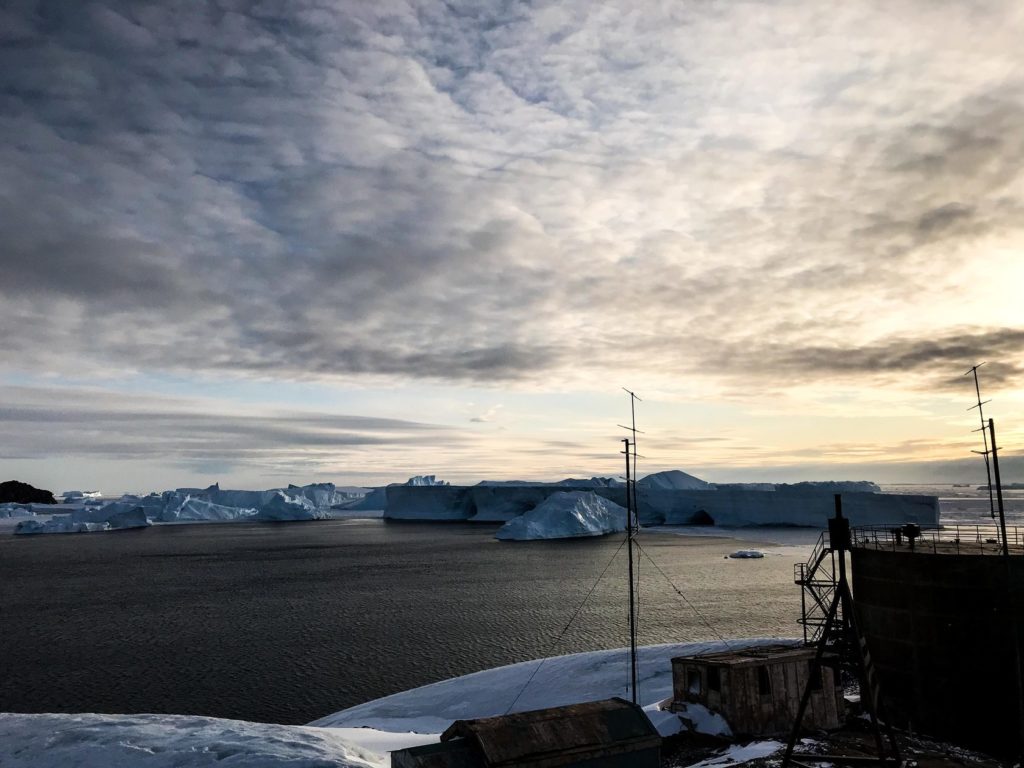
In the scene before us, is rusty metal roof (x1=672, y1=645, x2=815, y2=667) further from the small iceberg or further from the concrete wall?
the small iceberg

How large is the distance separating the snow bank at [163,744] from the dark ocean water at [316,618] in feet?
34.1

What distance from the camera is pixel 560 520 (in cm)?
10488

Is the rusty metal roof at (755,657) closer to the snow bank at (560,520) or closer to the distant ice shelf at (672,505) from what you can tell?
the distant ice shelf at (672,505)

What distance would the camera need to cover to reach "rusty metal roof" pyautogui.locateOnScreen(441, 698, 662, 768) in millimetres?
14008

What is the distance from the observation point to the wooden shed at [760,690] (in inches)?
783

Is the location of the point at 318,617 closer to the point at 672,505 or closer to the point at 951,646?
the point at 951,646

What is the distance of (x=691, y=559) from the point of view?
3002 inches

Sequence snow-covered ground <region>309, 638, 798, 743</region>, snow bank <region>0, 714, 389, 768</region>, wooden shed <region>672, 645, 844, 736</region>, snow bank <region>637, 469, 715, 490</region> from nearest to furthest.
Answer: snow bank <region>0, 714, 389, 768</region> → wooden shed <region>672, 645, 844, 736</region> → snow-covered ground <region>309, 638, 798, 743</region> → snow bank <region>637, 469, 715, 490</region>

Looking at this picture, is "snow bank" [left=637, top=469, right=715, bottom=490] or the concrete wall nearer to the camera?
the concrete wall

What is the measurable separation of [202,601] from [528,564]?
1296 inches

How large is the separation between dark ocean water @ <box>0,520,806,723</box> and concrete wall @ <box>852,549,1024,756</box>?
59.4 ft

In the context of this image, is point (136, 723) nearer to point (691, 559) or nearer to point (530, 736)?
point (530, 736)

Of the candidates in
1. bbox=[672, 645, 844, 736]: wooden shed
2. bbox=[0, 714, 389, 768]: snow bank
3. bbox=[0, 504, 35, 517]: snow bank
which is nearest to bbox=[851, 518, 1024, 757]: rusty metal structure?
bbox=[672, 645, 844, 736]: wooden shed

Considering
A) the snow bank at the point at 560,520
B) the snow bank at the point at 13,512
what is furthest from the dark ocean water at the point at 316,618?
the snow bank at the point at 13,512
